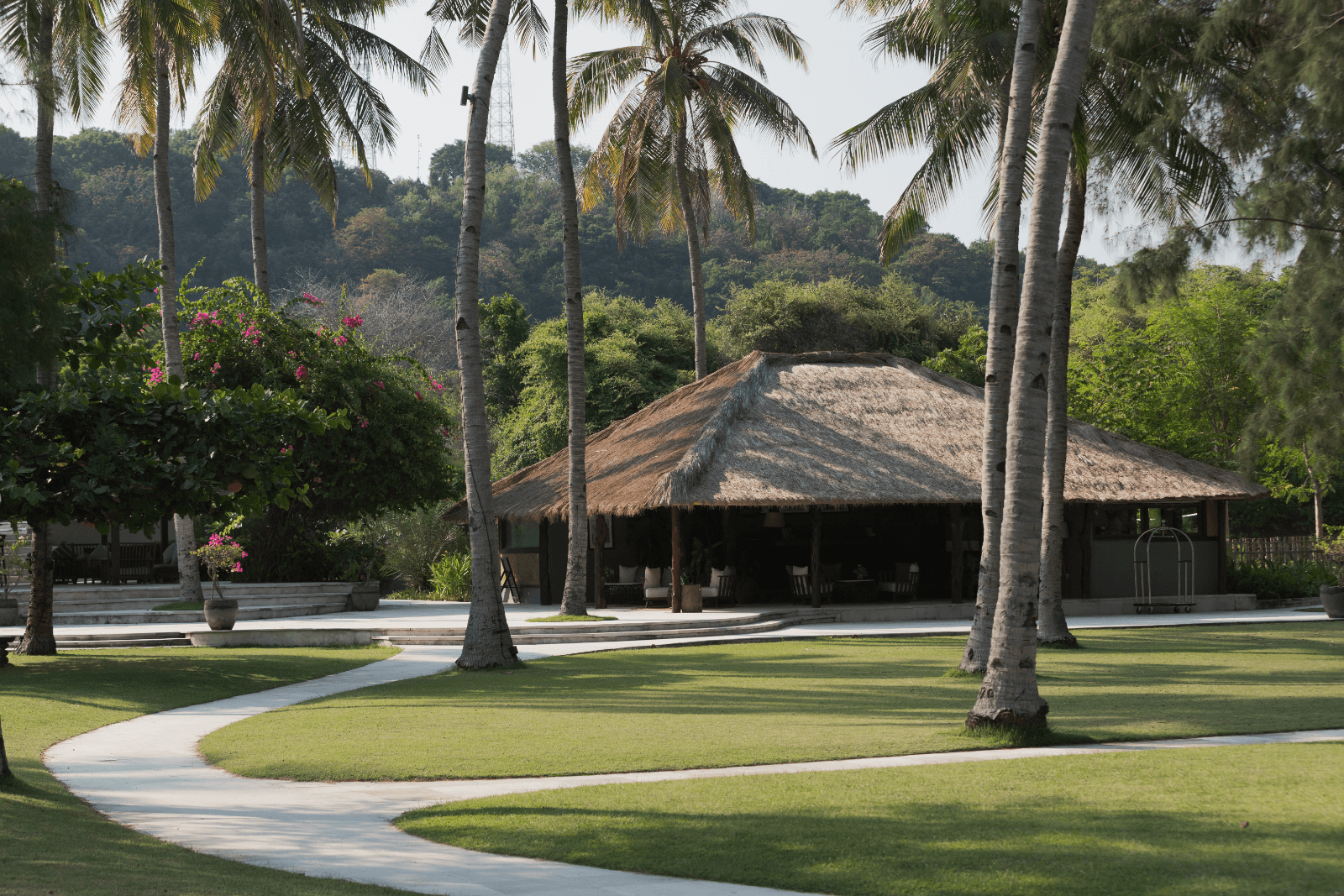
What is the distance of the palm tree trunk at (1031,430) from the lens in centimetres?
886

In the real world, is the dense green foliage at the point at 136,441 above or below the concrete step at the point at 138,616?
above

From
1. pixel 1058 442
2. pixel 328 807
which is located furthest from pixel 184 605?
pixel 328 807

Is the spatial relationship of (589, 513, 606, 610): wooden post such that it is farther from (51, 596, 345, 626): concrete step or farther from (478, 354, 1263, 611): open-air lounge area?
(51, 596, 345, 626): concrete step

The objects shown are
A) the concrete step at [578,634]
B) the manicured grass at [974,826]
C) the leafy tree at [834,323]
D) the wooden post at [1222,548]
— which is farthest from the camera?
the leafy tree at [834,323]

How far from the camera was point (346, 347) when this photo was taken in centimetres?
2719

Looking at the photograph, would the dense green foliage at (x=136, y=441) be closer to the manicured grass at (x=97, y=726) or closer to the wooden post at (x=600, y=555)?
the manicured grass at (x=97, y=726)

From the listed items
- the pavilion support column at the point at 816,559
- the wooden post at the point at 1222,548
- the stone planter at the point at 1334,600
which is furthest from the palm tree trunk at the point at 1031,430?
the wooden post at the point at 1222,548

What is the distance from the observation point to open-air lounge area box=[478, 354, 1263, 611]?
22.3 m

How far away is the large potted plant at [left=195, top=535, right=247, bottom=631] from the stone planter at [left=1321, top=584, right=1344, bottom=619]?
63.6 ft

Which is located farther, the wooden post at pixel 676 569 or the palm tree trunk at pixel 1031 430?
the wooden post at pixel 676 569

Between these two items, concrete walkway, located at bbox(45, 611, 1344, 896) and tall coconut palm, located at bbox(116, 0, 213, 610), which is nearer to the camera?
concrete walkway, located at bbox(45, 611, 1344, 896)

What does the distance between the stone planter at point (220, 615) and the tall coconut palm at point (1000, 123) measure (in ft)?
39.6

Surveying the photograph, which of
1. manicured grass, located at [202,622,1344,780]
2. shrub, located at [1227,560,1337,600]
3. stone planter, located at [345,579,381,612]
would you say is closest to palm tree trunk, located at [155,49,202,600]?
stone planter, located at [345,579,381,612]

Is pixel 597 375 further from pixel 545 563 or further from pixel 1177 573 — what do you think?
pixel 1177 573
